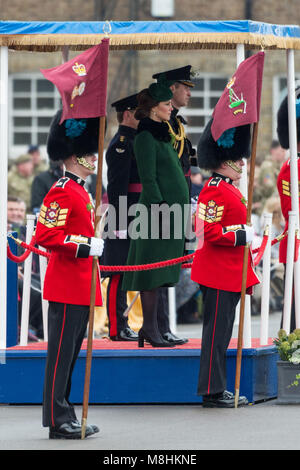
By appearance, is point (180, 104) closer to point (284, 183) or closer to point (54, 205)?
point (284, 183)

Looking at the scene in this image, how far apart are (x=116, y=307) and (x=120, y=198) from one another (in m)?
0.87

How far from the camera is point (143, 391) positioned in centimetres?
1012

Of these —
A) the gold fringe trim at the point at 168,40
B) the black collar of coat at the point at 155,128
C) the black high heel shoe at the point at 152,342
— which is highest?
the gold fringe trim at the point at 168,40

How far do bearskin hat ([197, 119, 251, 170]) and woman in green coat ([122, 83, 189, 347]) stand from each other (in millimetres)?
671

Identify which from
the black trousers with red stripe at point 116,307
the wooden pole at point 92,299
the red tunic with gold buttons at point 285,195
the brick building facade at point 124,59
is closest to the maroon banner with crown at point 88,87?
the wooden pole at point 92,299

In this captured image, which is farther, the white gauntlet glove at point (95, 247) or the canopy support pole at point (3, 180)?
the canopy support pole at point (3, 180)

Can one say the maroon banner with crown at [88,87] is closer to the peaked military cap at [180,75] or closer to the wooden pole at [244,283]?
the wooden pole at [244,283]

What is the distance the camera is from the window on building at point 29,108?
25125mm

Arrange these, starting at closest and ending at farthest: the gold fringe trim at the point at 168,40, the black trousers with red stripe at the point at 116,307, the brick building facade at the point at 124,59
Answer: the gold fringe trim at the point at 168,40
the black trousers with red stripe at the point at 116,307
the brick building facade at the point at 124,59

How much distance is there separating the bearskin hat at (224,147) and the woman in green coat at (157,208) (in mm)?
671

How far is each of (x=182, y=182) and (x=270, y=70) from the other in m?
14.8

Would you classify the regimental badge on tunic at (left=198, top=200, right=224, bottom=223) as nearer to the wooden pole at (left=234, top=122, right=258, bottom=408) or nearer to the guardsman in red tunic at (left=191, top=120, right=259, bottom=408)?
the guardsman in red tunic at (left=191, top=120, right=259, bottom=408)

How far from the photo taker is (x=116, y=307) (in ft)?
36.8

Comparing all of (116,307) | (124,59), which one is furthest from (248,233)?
(124,59)
